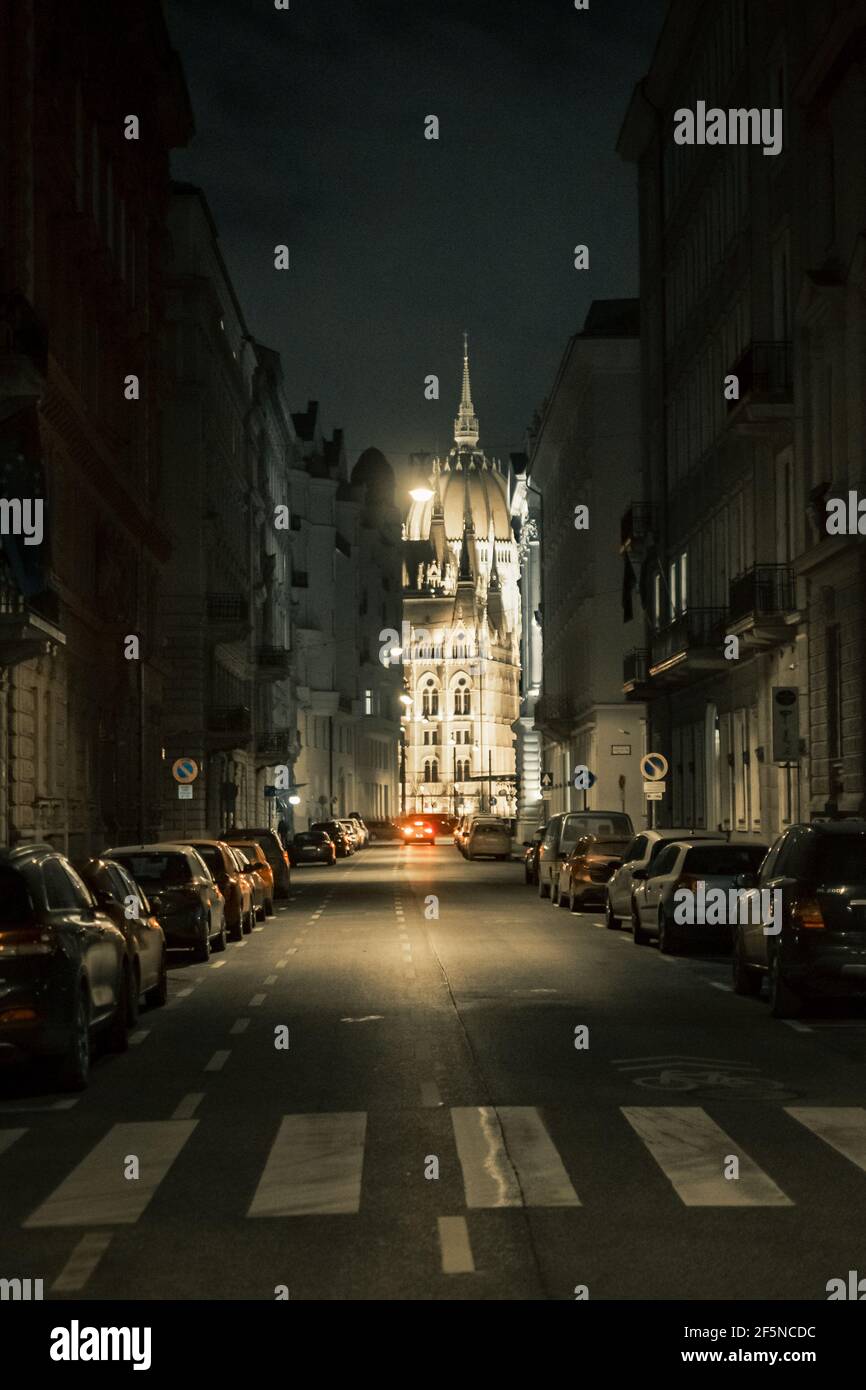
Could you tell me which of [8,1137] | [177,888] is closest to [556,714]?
[177,888]

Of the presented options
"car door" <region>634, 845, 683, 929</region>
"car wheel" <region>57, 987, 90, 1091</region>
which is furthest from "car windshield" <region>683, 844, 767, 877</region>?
"car wheel" <region>57, 987, 90, 1091</region>

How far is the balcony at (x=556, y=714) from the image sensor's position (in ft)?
274

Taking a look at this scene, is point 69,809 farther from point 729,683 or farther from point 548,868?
point 729,683

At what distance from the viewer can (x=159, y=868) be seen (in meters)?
27.2

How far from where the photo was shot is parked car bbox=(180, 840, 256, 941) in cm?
3111

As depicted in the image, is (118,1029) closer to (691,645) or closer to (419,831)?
(691,645)

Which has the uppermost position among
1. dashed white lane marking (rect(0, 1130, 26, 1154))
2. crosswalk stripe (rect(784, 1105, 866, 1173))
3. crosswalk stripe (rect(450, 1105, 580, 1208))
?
crosswalk stripe (rect(450, 1105, 580, 1208))

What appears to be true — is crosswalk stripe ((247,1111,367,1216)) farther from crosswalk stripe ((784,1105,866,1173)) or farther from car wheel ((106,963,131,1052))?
car wheel ((106,963,131,1052))

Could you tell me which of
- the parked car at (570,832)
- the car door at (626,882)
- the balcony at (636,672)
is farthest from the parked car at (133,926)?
the balcony at (636,672)

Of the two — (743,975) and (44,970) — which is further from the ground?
(44,970)

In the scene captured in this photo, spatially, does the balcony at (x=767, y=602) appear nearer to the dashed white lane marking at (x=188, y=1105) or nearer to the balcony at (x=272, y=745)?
the dashed white lane marking at (x=188, y=1105)

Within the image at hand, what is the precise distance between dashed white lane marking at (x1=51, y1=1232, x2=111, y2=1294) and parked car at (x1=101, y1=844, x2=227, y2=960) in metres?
17.5

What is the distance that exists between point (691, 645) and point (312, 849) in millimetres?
29744

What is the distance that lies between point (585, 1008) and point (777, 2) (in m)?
28.9
